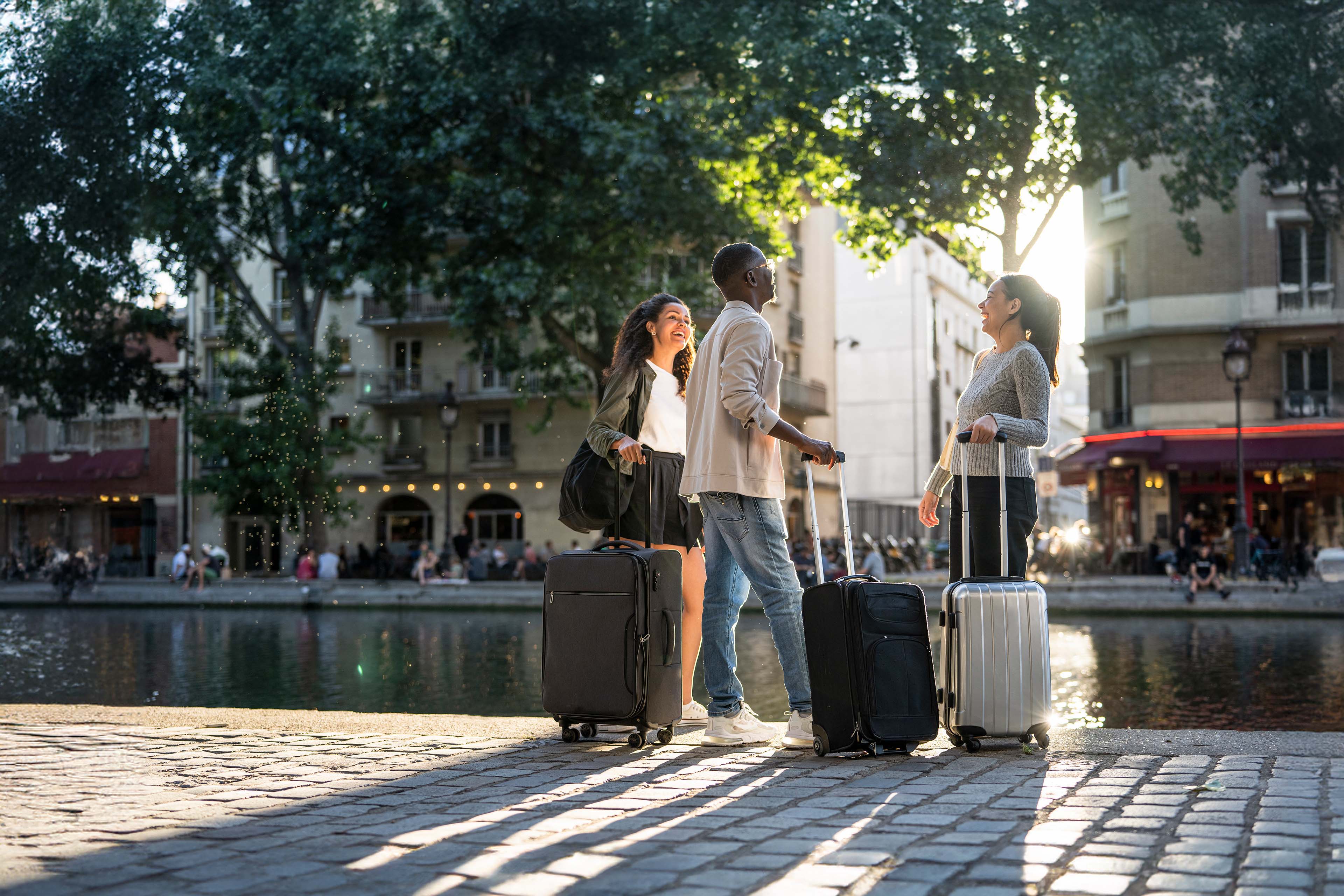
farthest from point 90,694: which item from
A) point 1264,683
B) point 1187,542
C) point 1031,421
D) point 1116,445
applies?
point 1116,445

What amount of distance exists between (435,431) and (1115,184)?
22.4 meters

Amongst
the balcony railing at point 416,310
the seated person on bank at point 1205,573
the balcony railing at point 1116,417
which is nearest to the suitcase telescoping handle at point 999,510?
the seated person on bank at point 1205,573

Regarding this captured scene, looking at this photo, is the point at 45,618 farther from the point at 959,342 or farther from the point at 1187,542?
the point at 959,342

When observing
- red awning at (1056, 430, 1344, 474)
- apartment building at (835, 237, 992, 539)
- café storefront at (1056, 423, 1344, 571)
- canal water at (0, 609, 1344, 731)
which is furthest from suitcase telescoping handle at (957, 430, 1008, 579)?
apartment building at (835, 237, 992, 539)

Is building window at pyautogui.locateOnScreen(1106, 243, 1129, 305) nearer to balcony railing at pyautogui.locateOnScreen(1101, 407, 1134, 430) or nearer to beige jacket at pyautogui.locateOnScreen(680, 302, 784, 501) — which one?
balcony railing at pyautogui.locateOnScreen(1101, 407, 1134, 430)

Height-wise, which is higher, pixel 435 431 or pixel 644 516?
pixel 435 431

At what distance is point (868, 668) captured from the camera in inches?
197

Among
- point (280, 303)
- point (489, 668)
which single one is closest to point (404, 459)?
point (280, 303)

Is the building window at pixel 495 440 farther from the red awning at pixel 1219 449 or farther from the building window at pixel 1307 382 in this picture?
the building window at pixel 1307 382

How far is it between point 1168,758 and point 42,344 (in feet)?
101

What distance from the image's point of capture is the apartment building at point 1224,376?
34.8 metres

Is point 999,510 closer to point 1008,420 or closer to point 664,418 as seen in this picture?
point 1008,420

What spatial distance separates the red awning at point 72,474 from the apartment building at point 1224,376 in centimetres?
3347

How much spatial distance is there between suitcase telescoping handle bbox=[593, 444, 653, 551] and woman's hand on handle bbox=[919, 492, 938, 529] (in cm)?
115
